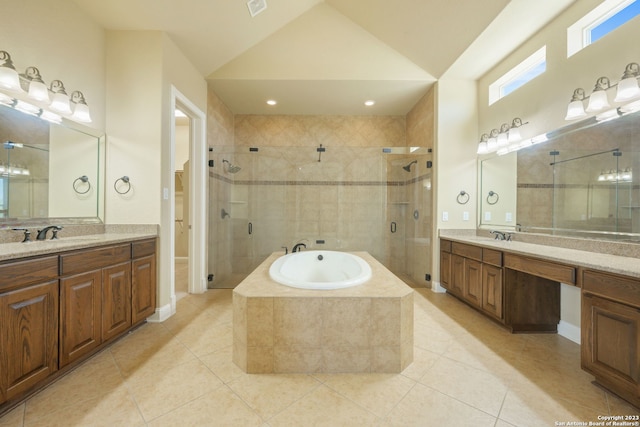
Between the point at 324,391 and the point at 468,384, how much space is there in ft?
2.94

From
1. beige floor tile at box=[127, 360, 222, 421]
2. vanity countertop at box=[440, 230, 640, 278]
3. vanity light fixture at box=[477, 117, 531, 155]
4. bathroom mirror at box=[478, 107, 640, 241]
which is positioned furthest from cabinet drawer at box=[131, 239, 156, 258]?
vanity light fixture at box=[477, 117, 531, 155]

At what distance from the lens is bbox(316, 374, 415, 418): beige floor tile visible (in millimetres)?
1372

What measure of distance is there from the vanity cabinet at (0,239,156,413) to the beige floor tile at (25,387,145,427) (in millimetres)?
237

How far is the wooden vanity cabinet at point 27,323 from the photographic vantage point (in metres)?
1.25

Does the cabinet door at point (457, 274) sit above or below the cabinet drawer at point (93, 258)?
below

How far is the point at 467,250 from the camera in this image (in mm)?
2754

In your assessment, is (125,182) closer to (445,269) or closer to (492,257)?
(492,257)

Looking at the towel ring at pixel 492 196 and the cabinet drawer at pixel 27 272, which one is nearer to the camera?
the cabinet drawer at pixel 27 272

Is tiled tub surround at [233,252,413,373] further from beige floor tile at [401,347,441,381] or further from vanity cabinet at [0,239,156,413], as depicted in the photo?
vanity cabinet at [0,239,156,413]

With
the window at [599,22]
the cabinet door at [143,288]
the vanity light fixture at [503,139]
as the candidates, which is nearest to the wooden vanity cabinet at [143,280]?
the cabinet door at [143,288]

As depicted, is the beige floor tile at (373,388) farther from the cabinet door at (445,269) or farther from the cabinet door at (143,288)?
the cabinet door at (445,269)

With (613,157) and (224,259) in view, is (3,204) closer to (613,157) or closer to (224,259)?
(224,259)

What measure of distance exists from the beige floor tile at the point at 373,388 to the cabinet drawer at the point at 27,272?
1.71 metres

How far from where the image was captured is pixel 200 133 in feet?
10.5
